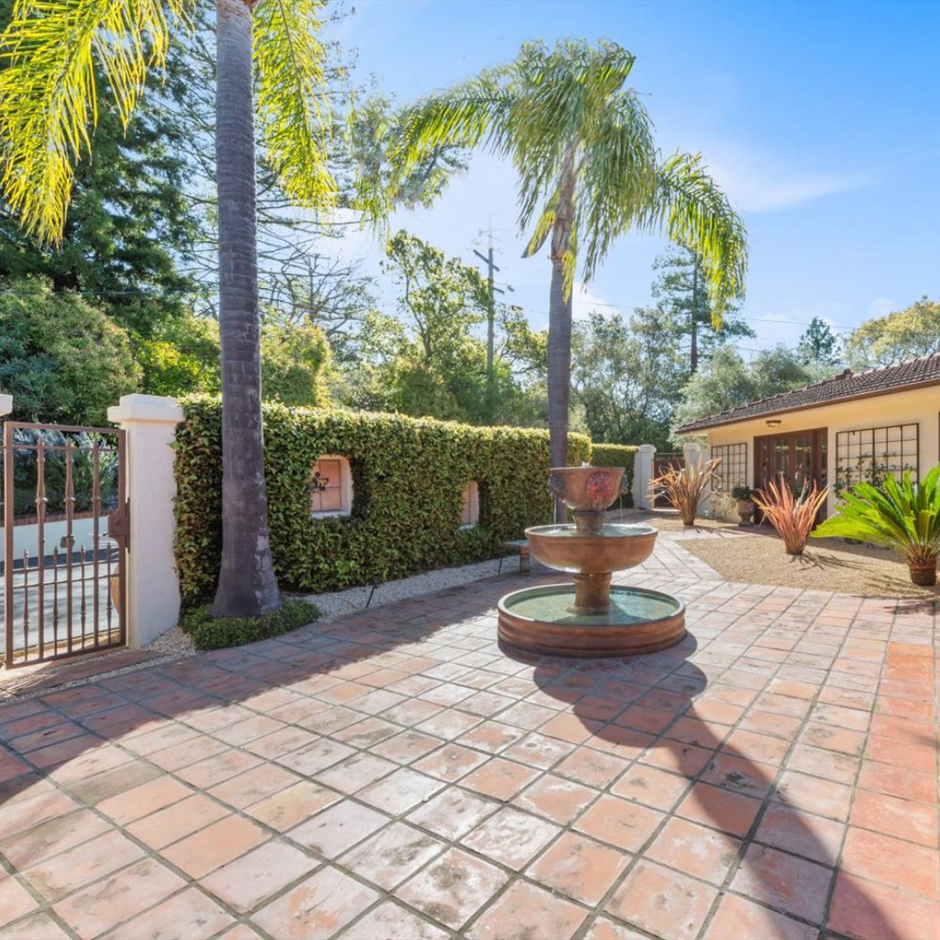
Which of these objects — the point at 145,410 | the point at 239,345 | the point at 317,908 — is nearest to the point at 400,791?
the point at 317,908

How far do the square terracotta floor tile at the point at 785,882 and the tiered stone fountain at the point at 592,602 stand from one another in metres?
2.36

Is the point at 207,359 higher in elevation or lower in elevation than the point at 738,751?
higher

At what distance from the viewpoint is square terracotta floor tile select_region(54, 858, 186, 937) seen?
71.9 inches

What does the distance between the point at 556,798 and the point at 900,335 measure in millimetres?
33537

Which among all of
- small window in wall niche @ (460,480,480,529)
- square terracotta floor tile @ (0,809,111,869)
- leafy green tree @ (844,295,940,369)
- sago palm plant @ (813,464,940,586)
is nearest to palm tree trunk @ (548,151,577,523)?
small window in wall niche @ (460,480,480,529)

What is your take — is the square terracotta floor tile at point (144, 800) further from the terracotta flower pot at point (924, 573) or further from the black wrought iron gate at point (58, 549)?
the terracotta flower pot at point (924, 573)

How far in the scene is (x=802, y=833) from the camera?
7.23 ft

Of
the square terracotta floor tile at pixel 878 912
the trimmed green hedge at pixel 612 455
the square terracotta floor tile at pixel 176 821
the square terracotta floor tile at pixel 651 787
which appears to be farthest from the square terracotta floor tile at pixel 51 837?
the trimmed green hedge at pixel 612 455

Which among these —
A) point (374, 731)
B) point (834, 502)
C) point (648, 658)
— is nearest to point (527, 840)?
point (374, 731)

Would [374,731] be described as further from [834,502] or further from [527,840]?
[834,502]

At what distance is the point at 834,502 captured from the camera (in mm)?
11938

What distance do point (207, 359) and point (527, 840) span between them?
588 inches

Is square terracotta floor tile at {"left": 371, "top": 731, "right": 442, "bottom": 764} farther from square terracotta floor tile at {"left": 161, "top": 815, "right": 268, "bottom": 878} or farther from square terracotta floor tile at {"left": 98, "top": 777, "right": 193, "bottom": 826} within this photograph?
square terracotta floor tile at {"left": 98, "top": 777, "right": 193, "bottom": 826}

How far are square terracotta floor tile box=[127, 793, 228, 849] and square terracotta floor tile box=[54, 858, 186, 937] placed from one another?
15 centimetres
